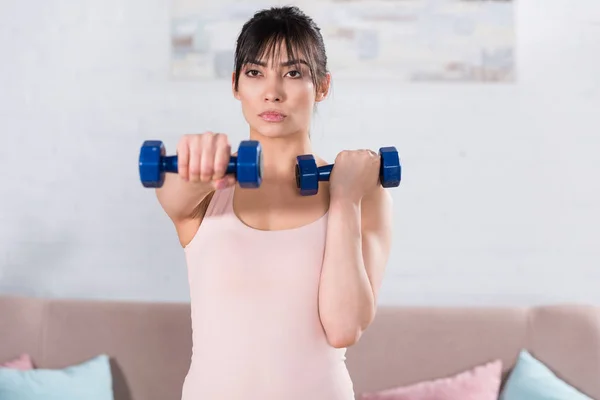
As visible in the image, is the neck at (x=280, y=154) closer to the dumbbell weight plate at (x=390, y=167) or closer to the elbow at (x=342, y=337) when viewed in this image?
the dumbbell weight plate at (x=390, y=167)

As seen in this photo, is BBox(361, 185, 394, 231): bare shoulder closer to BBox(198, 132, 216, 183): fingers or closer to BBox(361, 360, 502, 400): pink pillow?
BBox(198, 132, 216, 183): fingers

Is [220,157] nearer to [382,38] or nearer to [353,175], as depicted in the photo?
[353,175]

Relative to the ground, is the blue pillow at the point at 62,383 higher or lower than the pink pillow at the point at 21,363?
lower

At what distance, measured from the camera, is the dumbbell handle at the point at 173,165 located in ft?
3.16

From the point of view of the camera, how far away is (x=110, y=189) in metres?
2.31

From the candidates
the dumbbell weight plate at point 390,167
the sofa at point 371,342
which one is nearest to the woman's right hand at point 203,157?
the dumbbell weight plate at point 390,167

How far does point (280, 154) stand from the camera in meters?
1.19

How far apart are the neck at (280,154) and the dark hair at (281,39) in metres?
0.11

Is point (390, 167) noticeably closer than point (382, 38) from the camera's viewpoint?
Yes

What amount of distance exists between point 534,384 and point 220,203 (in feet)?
4.19

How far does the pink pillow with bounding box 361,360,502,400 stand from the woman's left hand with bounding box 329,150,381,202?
1.10 metres

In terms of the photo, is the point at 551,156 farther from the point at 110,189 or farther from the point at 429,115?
the point at 110,189

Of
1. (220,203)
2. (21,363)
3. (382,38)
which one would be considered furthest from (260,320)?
(382,38)

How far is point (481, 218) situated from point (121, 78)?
133 centimetres
